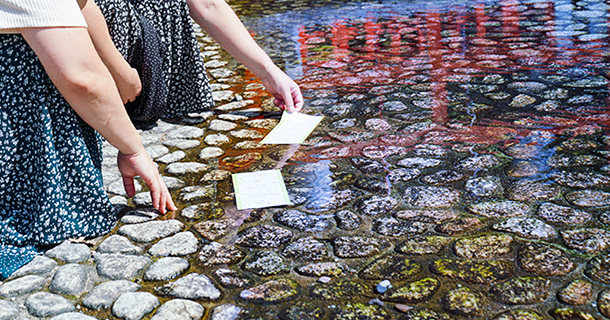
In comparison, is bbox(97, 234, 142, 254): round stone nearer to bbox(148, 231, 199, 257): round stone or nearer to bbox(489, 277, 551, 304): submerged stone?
bbox(148, 231, 199, 257): round stone

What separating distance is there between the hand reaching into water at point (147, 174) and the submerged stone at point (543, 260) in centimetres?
141

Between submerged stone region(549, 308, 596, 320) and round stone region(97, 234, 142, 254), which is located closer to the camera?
submerged stone region(549, 308, 596, 320)

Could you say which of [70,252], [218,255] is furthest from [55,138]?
[218,255]

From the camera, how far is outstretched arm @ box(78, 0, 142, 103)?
2365mm

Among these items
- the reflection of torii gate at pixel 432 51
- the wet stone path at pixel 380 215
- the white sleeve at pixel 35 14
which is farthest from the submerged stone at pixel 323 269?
the reflection of torii gate at pixel 432 51

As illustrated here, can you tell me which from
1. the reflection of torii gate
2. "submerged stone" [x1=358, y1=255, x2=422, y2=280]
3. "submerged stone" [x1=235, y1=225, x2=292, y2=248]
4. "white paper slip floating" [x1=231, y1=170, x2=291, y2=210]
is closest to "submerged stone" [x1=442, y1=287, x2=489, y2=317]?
"submerged stone" [x1=358, y1=255, x2=422, y2=280]

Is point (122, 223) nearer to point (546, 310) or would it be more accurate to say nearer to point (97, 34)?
point (97, 34)

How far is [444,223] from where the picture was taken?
7.12 feet

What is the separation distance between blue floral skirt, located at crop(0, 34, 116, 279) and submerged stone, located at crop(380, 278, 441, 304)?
3.99 ft

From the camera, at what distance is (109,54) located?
2625 millimetres

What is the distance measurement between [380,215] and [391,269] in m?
0.39

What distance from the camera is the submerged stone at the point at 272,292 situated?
5.96 feet

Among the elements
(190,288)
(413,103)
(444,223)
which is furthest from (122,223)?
(413,103)

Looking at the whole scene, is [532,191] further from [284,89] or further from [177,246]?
[284,89]
